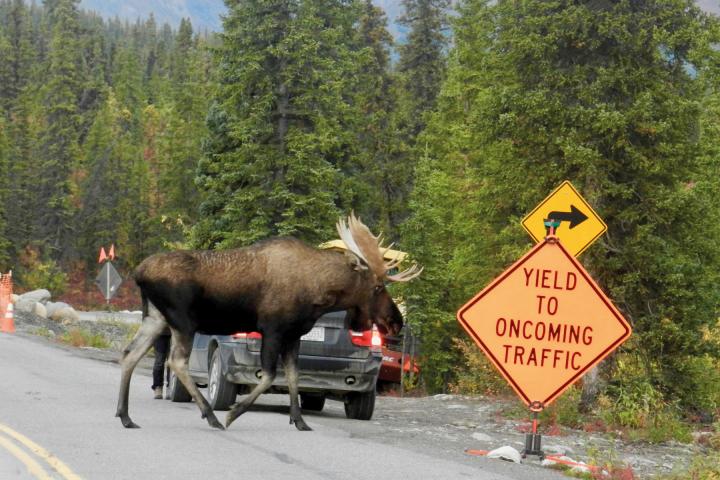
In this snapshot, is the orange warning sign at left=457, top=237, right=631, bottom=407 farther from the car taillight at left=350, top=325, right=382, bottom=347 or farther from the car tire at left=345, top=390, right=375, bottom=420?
the car tire at left=345, top=390, right=375, bottom=420

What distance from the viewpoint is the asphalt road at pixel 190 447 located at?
9352 millimetres

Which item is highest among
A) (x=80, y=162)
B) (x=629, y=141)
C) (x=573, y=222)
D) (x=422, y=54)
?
(x=422, y=54)

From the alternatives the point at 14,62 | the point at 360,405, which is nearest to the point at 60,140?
the point at 14,62

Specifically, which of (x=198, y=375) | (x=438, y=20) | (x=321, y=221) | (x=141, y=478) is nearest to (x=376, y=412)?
(x=198, y=375)

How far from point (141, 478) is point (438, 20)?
Answer: 50769mm

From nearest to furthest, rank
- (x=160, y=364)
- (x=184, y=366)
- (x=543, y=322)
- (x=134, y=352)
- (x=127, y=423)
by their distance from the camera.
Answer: (x=543, y=322)
(x=127, y=423)
(x=184, y=366)
(x=134, y=352)
(x=160, y=364)

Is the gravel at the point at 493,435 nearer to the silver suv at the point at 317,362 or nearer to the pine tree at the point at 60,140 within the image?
the silver suv at the point at 317,362

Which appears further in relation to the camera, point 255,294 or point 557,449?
point 557,449

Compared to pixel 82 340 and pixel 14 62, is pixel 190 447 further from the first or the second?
pixel 14 62

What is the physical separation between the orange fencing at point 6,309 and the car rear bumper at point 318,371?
62.6ft

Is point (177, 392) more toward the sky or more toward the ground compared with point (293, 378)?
more toward the ground

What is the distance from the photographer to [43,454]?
9734 millimetres

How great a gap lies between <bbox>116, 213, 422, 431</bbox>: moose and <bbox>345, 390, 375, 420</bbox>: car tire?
2257 mm

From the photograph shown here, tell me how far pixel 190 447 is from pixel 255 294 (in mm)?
2319
